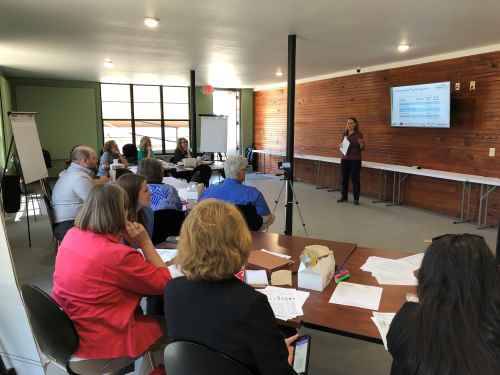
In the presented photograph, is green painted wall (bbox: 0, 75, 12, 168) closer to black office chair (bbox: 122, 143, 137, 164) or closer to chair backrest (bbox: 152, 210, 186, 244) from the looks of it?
black office chair (bbox: 122, 143, 137, 164)

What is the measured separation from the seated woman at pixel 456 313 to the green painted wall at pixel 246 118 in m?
10.5

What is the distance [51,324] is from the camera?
1553 mm

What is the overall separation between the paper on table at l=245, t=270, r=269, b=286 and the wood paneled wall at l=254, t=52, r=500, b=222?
4.77 m

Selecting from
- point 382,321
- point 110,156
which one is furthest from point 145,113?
point 382,321

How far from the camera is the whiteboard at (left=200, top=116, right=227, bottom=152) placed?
326 inches

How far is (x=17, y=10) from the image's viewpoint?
3635 millimetres

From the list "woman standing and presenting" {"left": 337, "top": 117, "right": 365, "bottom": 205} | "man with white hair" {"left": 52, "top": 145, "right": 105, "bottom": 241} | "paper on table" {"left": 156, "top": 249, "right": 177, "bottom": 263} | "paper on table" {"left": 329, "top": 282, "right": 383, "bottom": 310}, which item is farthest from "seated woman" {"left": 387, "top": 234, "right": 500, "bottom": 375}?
"woman standing and presenting" {"left": 337, "top": 117, "right": 365, "bottom": 205}

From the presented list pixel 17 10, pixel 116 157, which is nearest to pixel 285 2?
pixel 17 10

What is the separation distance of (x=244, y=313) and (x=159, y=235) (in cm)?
184

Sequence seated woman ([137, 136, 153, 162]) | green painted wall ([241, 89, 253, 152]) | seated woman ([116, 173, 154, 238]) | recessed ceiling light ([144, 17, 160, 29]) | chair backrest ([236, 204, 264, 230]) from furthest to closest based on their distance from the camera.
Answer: green painted wall ([241, 89, 253, 152]), seated woman ([137, 136, 153, 162]), recessed ceiling light ([144, 17, 160, 29]), chair backrest ([236, 204, 264, 230]), seated woman ([116, 173, 154, 238])

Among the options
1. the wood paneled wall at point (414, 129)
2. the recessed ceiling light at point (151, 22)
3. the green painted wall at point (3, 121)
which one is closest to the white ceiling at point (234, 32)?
the recessed ceiling light at point (151, 22)

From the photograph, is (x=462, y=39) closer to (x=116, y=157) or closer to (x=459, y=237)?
(x=459, y=237)

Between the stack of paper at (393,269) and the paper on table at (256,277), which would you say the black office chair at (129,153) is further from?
the stack of paper at (393,269)

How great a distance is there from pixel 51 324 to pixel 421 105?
5966 millimetres
